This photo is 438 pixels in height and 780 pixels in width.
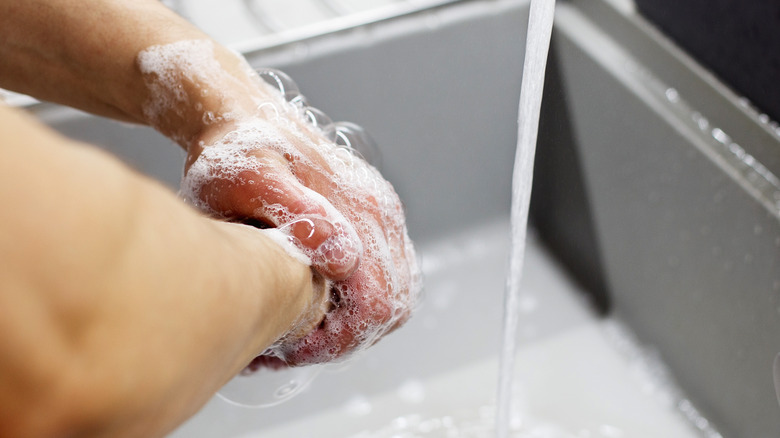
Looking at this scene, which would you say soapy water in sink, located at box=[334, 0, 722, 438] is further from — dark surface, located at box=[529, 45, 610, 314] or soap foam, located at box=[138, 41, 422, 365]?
soap foam, located at box=[138, 41, 422, 365]

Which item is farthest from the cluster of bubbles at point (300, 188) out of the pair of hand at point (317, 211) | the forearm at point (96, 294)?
the forearm at point (96, 294)

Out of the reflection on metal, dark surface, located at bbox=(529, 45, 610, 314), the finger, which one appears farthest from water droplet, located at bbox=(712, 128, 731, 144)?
the finger

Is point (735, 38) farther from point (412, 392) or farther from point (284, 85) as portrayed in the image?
point (412, 392)

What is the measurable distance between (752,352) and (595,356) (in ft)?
0.82

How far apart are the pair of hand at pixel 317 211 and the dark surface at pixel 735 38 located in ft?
Answer: 1.40

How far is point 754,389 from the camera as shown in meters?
0.80

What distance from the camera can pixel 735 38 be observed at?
782 mm

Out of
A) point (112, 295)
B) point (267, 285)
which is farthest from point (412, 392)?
point (112, 295)

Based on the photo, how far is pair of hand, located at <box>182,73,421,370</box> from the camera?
19.0 inches

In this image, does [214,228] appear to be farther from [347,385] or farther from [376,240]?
[347,385]

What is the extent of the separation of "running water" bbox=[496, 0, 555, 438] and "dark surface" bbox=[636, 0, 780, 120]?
0.60 ft

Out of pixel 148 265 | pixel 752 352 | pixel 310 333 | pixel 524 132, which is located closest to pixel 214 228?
pixel 148 265

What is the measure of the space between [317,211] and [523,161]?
1.28 feet

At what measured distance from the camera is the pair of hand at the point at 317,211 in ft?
1.59
